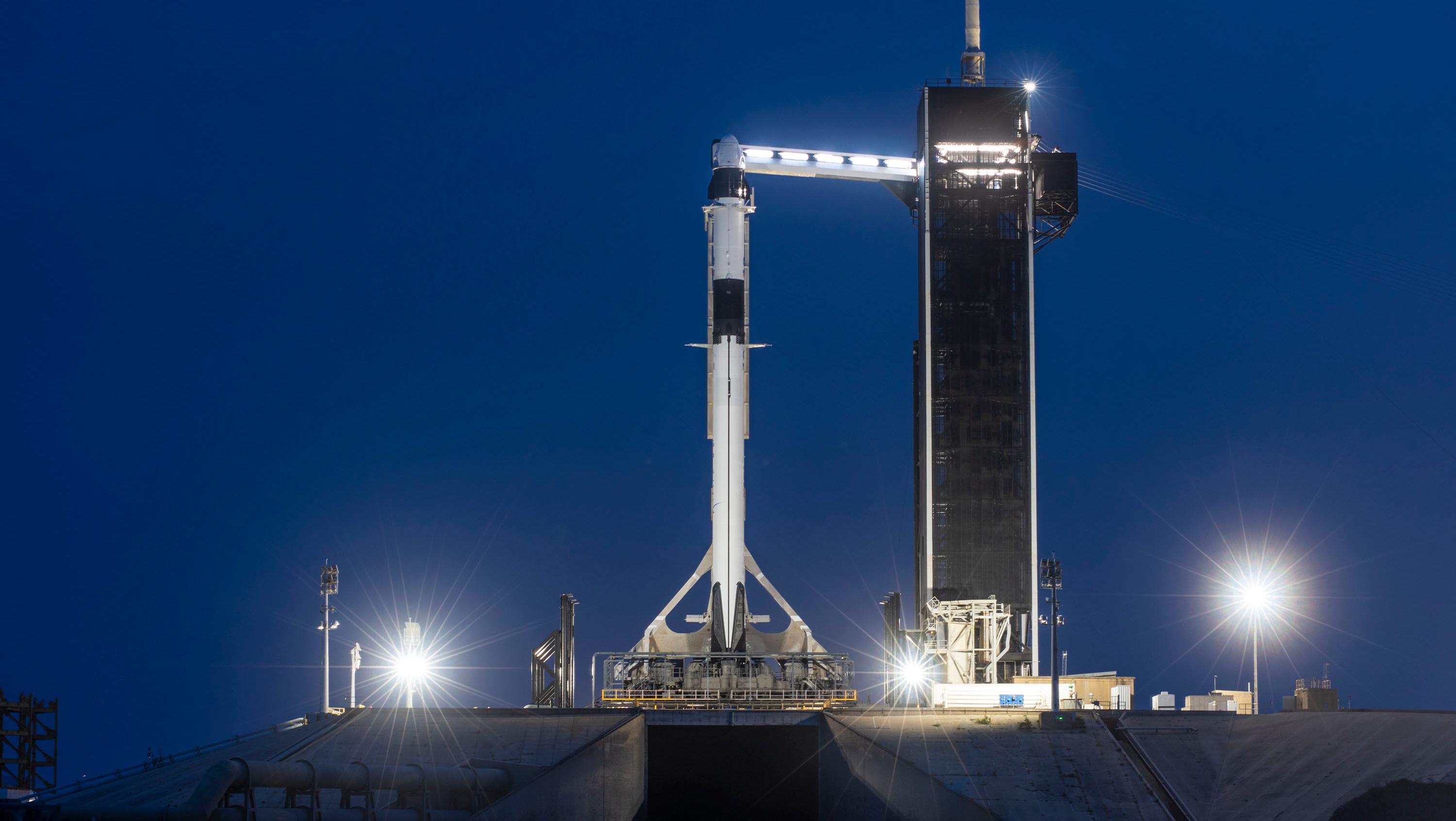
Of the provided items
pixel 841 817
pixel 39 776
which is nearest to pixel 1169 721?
pixel 841 817

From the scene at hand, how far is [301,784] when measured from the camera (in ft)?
113

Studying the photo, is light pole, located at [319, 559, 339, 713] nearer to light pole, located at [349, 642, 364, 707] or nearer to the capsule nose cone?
light pole, located at [349, 642, 364, 707]

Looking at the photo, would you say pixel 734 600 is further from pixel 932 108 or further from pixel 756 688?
pixel 932 108

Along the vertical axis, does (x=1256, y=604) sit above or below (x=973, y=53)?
below

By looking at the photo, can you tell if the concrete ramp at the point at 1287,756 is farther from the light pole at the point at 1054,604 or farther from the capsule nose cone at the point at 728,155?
the capsule nose cone at the point at 728,155

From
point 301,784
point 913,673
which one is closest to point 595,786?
point 301,784

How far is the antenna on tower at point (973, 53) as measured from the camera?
241 ft

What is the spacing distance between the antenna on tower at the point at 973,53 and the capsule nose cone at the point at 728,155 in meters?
12.5

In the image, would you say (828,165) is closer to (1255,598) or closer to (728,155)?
(728,155)

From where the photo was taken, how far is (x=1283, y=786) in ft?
138

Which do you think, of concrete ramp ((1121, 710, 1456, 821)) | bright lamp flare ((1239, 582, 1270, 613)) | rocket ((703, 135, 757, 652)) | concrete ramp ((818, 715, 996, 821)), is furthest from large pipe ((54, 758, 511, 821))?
bright lamp flare ((1239, 582, 1270, 613))

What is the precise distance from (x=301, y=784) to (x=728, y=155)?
39.1 meters

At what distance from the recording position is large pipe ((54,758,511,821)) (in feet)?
102

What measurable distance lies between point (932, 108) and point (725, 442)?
18177 millimetres
